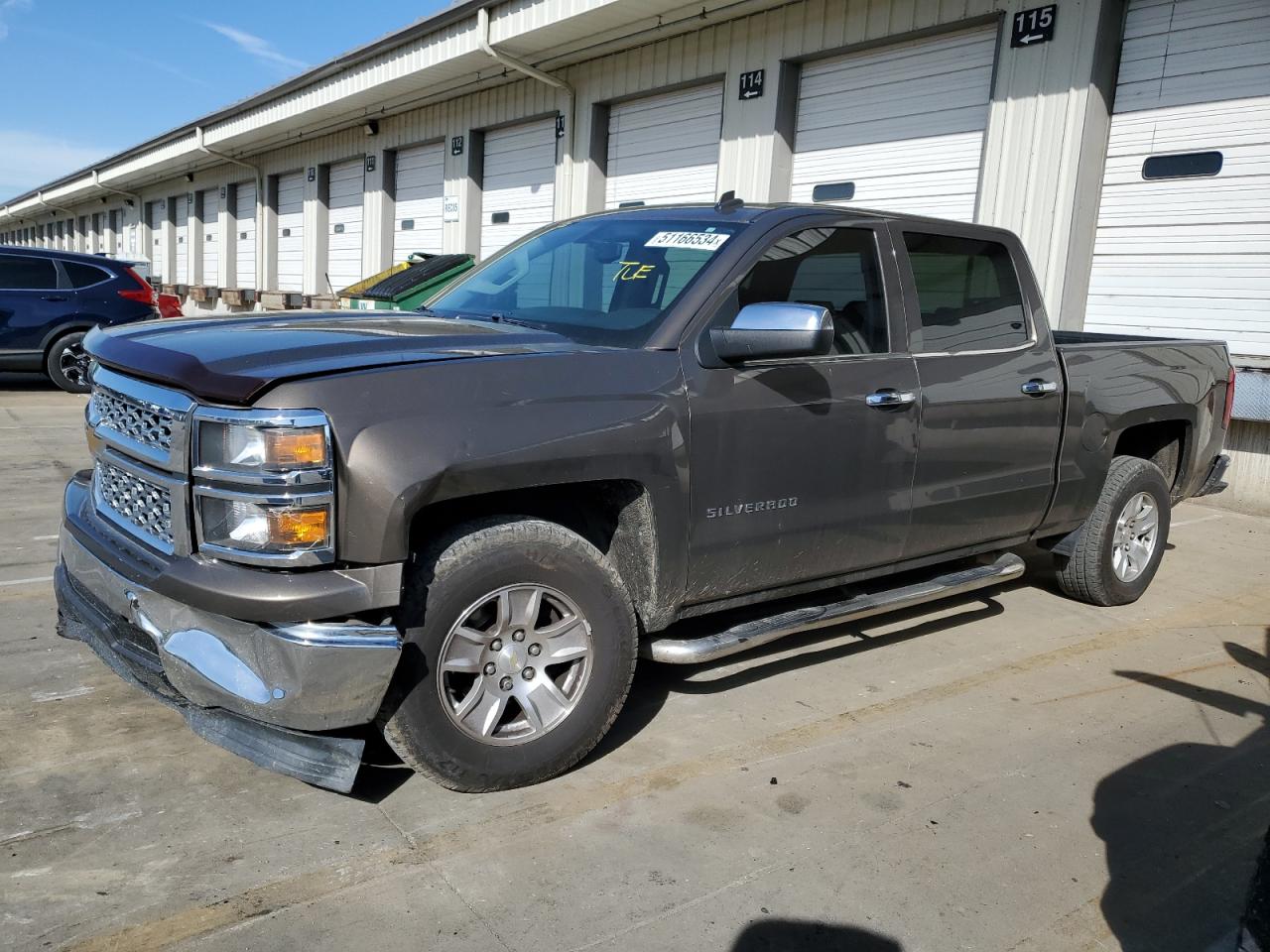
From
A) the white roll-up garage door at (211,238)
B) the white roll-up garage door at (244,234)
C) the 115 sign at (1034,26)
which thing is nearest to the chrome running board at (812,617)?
the 115 sign at (1034,26)

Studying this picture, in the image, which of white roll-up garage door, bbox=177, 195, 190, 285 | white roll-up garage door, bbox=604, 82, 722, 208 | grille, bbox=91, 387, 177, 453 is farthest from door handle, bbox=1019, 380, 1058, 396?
white roll-up garage door, bbox=177, 195, 190, 285

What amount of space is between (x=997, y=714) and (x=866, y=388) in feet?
4.66

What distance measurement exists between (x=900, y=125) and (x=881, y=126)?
8.8 inches

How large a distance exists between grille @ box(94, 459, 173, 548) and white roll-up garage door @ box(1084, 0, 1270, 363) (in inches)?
330

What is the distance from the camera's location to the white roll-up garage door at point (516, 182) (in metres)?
15.2

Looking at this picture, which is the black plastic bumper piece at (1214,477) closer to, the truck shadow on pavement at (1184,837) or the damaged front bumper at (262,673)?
the truck shadow on pavement at (1184,837)

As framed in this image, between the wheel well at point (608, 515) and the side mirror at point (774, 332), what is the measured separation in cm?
58

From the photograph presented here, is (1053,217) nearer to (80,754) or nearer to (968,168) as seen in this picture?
(968,168)

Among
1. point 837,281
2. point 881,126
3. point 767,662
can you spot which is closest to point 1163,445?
point 837,281

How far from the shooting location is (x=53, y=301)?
499 inches

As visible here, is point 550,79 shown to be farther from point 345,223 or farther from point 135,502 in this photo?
point 135,502

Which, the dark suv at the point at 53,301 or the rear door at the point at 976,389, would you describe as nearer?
the rear door at the point at 976,389

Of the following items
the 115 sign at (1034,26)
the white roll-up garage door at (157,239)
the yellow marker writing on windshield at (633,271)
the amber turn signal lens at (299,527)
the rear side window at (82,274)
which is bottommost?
the amber turn signal lens at (299,527)

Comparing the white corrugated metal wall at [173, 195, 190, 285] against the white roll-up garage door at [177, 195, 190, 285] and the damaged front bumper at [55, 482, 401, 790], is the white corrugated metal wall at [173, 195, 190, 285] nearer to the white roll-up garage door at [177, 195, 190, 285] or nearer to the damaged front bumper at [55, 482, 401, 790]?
the white roll-up garage door at [177, 195, 190, 285]
